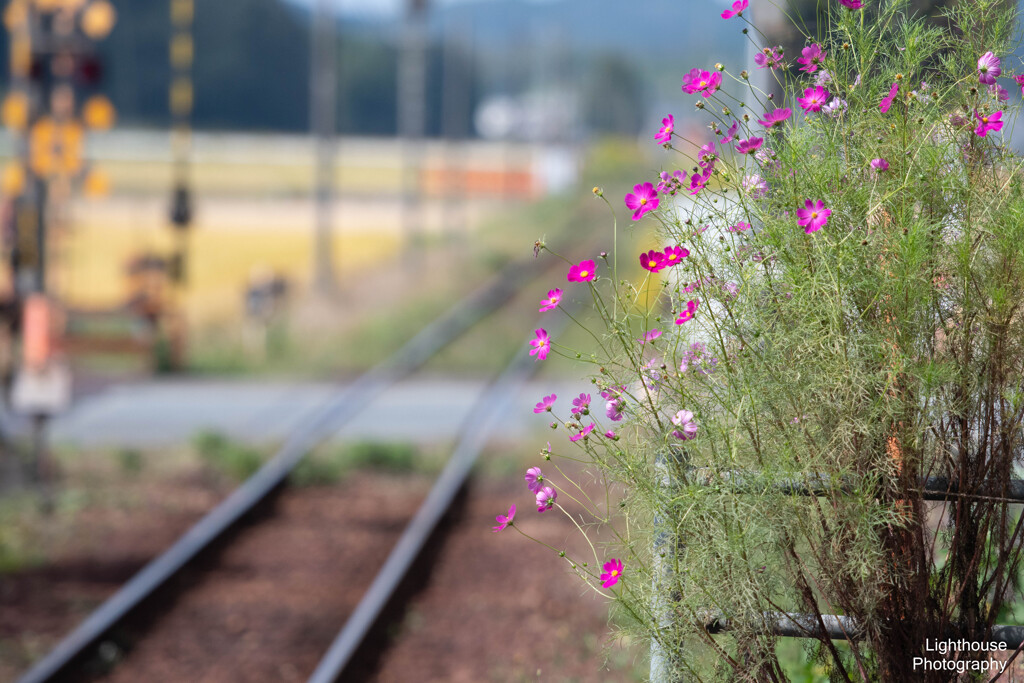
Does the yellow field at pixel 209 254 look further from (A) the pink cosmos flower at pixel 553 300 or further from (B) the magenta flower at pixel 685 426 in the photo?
(B) the magenta flower at pixel 685 426

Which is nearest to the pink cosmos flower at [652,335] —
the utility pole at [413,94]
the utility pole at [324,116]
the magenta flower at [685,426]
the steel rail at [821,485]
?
the magenta flower at [685,426]

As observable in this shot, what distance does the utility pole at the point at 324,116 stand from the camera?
621 inches

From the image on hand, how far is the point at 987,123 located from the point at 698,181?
21.3 inches

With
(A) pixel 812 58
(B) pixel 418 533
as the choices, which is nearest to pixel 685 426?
(A) pixel 812 58

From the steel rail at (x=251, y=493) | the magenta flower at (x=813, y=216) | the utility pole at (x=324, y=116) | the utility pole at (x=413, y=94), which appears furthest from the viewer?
the utility pole at (x=413, y=94)

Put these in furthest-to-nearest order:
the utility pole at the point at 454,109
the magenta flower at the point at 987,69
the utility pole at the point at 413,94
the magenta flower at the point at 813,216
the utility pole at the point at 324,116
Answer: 1. the utility pole at the point at 454,109
2. the utility pole at the point at 413,94
3. the utility pole at the point at 324,116
4. the magenta flower at the point at 987,69
5. the magenta flower at the point at 813,216

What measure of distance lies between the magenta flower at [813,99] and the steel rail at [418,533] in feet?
10.9

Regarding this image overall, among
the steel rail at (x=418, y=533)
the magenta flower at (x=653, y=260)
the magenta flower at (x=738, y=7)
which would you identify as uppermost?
the magenta flower at (x=738, y=7)

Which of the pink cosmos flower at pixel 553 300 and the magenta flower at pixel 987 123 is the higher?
the magenta flower at pixel 987 123

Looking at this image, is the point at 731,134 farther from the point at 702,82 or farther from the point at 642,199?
the point at 642,199

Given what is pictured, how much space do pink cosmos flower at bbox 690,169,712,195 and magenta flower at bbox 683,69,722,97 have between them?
0.52ft

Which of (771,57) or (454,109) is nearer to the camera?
(771,57)

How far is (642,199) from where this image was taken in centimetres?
192

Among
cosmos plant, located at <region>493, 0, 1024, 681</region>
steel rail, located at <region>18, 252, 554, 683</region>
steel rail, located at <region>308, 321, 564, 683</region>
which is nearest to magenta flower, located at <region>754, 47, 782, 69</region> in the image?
cosmos plant, located at <region>493, 0, 1024, 681</region>
